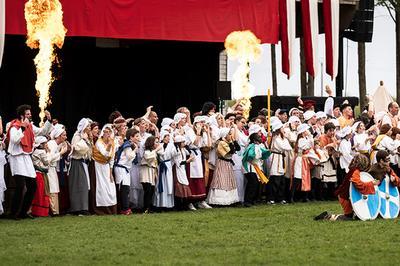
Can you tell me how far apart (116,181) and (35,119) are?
949 centimetres

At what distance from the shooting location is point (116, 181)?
18.5 m

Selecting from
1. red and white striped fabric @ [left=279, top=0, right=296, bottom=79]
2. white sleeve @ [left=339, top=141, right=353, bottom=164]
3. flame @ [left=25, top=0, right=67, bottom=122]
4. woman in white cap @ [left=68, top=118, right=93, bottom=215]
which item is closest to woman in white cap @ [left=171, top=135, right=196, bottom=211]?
woman in white cap @ [left=68, top=118, right=93, bottom=215]

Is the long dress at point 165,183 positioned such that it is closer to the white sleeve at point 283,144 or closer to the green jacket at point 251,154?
the green jacket at point 251,154

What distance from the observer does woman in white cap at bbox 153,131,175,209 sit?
18781mm

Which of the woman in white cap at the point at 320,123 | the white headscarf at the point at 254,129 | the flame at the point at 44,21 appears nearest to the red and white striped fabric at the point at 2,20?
the flame at the point at 44,21

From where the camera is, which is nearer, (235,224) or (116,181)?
(235,224)

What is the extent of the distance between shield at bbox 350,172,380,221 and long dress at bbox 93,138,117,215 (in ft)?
14.6

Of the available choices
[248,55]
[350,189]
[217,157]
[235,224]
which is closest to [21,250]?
[235,224]

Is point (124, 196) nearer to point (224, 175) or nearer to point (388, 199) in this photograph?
point (224, 175)

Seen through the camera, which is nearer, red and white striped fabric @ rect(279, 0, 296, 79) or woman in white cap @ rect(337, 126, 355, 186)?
woman in white cap @ rect(337, 126, 355, 186)

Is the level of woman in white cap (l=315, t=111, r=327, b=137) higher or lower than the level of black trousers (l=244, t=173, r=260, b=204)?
higher

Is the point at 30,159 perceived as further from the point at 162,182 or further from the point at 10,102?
the point at 10,102

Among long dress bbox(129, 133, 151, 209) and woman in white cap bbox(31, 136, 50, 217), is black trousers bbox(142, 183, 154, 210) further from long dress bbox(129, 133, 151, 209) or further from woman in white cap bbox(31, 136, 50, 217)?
woman in white cap bbox(31, 136, 50, 217)

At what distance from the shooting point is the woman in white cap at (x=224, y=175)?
64.6 feet
